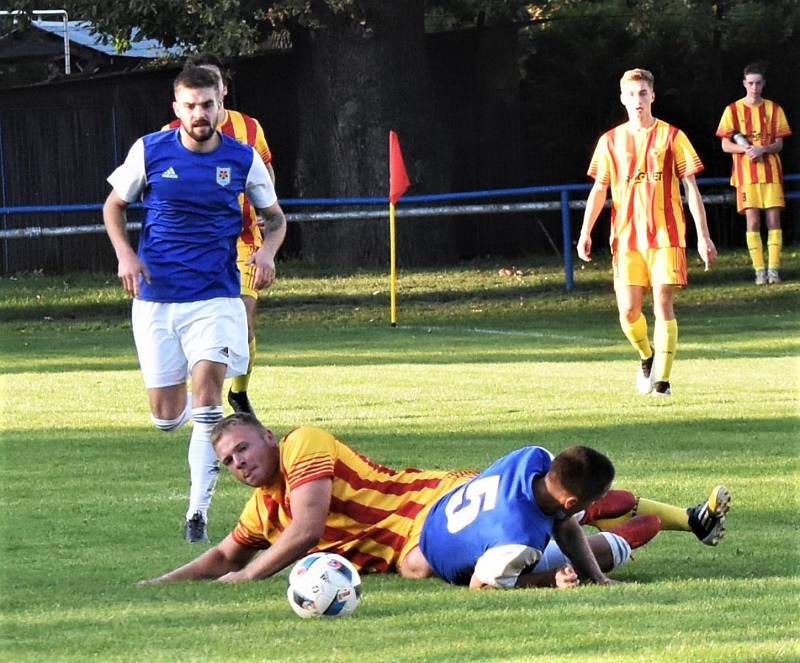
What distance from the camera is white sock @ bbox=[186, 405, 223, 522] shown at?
8.14m

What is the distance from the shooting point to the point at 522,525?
22.0ft

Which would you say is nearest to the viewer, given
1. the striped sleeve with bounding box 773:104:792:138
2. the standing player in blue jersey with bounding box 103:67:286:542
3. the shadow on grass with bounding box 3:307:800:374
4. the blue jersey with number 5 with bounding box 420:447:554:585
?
the blue jersey with number 5 with bounding box 420:447:554:585

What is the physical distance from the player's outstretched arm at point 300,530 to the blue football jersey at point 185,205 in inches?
77.2

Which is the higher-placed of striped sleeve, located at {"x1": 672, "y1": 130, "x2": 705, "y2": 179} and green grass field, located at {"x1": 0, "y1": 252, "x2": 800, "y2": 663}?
striped sleeve, located at {"x1": 672, "y1": 130, "x2": 705, "y2": 179}

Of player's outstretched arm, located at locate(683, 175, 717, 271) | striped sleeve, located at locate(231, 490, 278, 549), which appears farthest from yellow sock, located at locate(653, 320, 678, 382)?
striped sleeve, located at locate(231, 490, 278, 549)

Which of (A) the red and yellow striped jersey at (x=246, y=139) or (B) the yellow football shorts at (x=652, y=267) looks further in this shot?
(B) the yellow football shorts at (x=652, y=267)

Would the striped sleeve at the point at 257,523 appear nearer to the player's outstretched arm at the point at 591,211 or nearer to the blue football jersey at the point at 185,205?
the blue football jersey at the point at 185,205

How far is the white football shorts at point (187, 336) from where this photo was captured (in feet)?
28.1

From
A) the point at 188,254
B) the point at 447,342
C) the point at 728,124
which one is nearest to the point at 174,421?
the point at 188,254

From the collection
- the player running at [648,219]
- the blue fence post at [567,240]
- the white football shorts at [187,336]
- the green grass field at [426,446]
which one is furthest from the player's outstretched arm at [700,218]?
the blue fence post at [567,240]

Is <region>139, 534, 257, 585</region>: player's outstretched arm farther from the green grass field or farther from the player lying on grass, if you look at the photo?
the green grass field

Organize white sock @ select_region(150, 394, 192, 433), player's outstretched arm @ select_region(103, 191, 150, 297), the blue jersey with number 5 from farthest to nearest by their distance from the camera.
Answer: white sock @ select_region(150, 394, 192, 433) → player's outstretched arm @ select_region(103, 191, 150, 297) → the blue jersey with number 5

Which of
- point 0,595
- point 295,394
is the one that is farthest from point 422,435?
point 0,595

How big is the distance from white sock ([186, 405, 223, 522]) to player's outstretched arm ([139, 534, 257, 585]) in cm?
80
